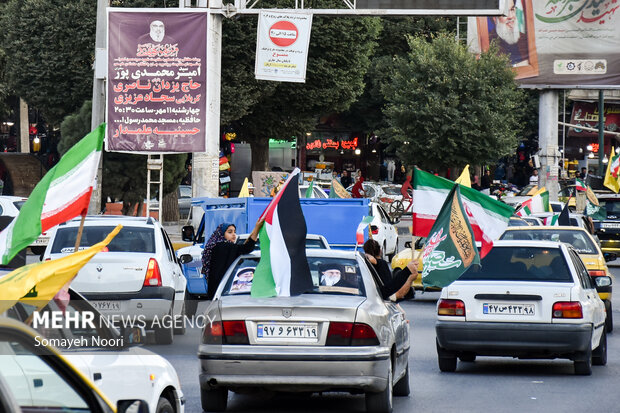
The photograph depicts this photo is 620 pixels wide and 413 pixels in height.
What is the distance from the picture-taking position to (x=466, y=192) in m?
12.4

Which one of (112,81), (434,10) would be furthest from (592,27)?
(112,81)

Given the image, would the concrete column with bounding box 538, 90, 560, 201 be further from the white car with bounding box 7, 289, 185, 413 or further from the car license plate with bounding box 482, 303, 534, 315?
the white car with bounding box 7, 289, 185, 413

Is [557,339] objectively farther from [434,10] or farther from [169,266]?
[434,10]

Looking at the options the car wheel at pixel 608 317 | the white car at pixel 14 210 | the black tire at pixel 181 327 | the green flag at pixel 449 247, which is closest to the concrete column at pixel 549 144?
the white car at pixel 14 210

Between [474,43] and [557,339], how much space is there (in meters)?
38.3

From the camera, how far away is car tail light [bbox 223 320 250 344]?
30.4ft

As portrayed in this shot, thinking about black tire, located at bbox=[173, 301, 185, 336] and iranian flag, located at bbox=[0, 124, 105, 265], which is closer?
iranian flag, located at bbox=[0, 124, 105, 265]

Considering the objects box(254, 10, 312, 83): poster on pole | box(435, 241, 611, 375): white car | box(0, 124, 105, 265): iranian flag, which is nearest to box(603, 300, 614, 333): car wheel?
box(435, 241, 611, 375): white car

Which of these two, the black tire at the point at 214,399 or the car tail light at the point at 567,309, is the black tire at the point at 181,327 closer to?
the car tail light at the point at 567,309

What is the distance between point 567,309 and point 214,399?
3.88 m

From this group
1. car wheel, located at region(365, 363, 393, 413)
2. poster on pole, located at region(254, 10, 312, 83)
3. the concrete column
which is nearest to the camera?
car wheel, located at region(365, 363, 393, 413)

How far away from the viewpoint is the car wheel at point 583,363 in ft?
39.5

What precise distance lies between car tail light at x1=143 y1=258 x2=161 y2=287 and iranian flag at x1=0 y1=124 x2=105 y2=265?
15.1 ft

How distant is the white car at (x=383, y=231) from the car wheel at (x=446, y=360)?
16016 mm
